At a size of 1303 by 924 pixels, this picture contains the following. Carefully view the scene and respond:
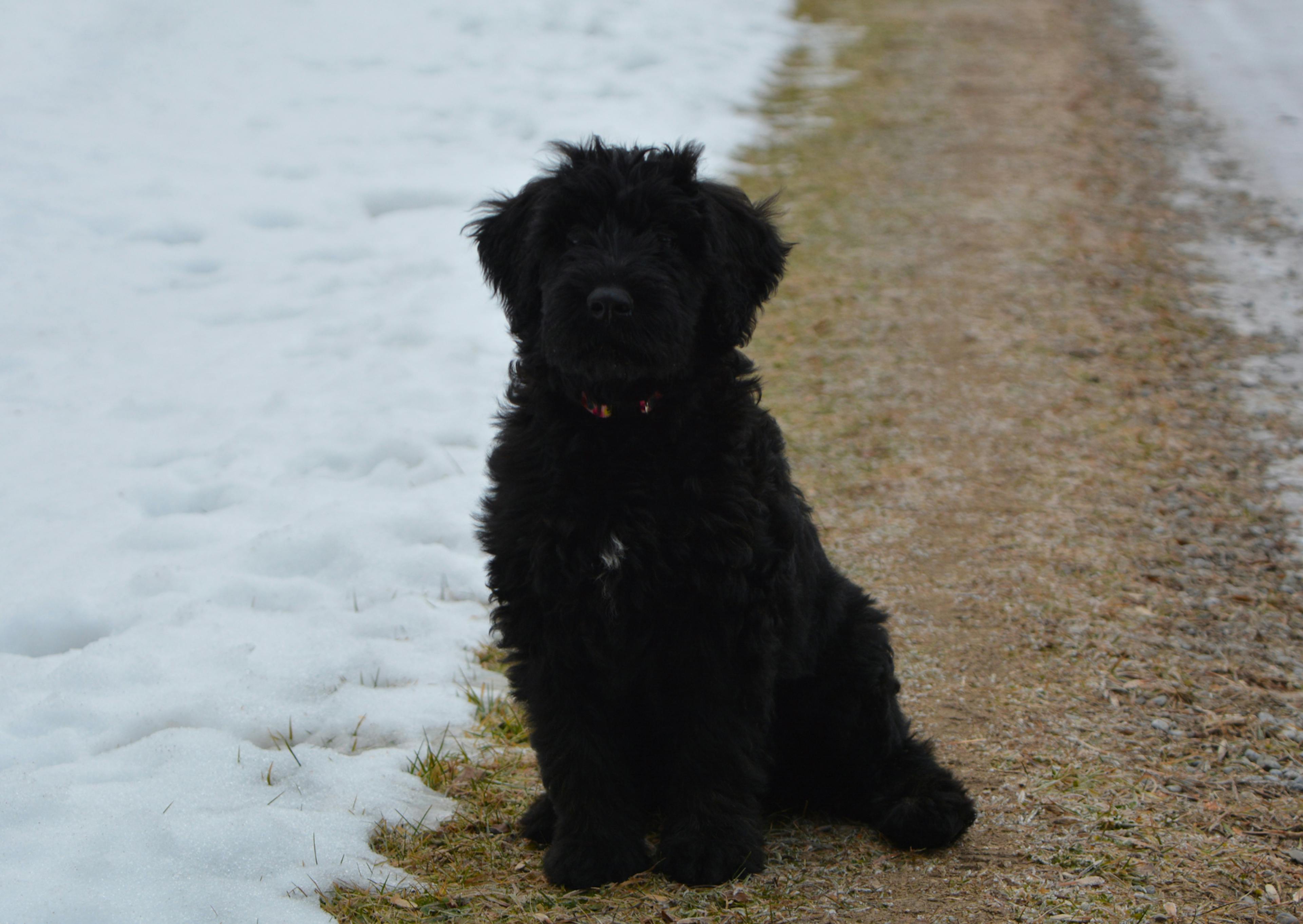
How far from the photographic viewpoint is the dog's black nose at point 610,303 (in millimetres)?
2748

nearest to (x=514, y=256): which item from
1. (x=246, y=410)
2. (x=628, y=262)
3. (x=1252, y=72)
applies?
(x=628, y=262)

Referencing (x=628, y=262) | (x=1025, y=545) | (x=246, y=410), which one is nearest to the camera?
(x=628, y=262)

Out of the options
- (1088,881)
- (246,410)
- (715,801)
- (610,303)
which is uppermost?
(610,303)

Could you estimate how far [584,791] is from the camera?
2.82 metres

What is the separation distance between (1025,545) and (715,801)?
256 centimetres

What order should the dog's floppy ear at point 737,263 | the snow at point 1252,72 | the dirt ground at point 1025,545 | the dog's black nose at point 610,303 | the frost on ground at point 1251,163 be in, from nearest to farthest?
the dog's black nose at point 610,303, the dirt ground at point 1025,545, the dog's floppy ear at point 737,263, the frost on ground at point 1251,163, the snow at point 1252,72

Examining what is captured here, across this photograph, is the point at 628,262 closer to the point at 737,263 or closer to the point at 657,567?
the point at 737,263

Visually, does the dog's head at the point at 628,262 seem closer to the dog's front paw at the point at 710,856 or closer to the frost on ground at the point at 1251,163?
the dog's front paw at the point at 710,856

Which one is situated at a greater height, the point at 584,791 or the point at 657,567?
the point at 657,567

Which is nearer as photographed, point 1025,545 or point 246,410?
point 1025,545

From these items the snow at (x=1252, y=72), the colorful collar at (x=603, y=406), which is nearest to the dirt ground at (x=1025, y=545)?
the snow at (x=1252, y=72)

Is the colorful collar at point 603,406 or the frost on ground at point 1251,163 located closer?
the colorful collar at point 603,406

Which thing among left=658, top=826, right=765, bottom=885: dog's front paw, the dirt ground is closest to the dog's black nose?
left=658, top=826, right=765, bottom=885: dog's front paw

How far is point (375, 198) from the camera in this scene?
8344 millimetres
